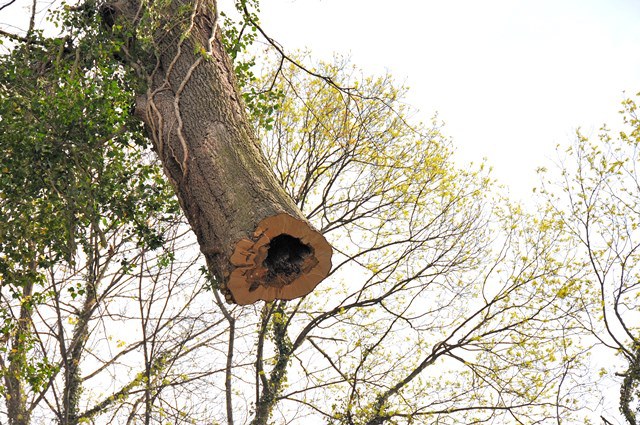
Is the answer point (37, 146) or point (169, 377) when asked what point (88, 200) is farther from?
point (169, 377)

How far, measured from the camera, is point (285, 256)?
11.8ft

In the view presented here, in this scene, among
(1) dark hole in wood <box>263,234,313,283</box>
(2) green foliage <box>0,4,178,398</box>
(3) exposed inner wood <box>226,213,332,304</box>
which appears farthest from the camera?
(2) green foliage <box>0,4,178,398</box>

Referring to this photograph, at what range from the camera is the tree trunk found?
353cm

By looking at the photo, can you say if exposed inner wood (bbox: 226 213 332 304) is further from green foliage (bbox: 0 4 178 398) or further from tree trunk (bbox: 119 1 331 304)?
green foliage (bbox: 0 4 178 398)

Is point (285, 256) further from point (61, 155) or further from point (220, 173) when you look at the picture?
point (61, 155)

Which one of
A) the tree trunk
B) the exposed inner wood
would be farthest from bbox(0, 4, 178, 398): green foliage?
the exposed inner wood

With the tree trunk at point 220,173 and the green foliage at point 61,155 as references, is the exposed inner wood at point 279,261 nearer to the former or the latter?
the tree trunk at point 220,173

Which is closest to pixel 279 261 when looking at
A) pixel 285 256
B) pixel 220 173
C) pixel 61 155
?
pixel 285 256

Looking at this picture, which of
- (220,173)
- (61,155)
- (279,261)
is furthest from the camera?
(61,155)

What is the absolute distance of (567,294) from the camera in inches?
317

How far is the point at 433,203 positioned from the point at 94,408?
15.8 feet

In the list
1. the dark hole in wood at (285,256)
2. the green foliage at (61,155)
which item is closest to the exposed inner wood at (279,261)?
the dark hole in wood at (285,256)

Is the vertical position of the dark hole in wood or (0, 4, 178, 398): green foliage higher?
(0, 4, 178, 398): green foliage

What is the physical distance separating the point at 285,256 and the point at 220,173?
71 cm
